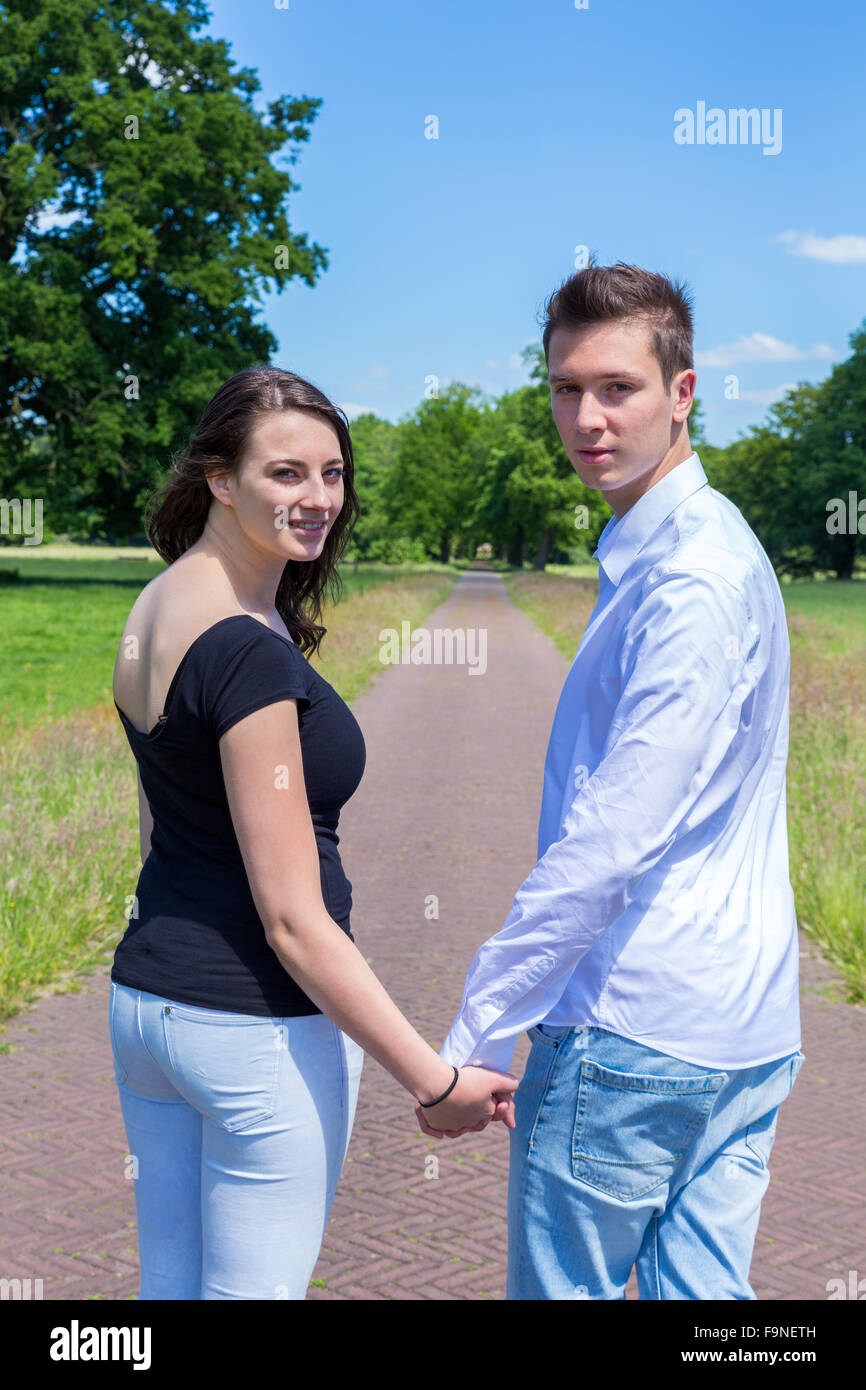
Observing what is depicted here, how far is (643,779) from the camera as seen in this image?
6.24 ft

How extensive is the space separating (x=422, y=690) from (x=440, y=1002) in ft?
46.5

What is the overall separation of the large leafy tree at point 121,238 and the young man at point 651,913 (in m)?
33.9

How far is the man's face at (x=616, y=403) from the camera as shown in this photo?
2152 mm

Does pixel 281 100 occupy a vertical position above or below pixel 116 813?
above

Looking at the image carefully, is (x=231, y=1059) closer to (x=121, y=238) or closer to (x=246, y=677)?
(x=246, y=677)

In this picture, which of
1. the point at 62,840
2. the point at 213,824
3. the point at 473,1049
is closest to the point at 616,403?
the point at 213,824

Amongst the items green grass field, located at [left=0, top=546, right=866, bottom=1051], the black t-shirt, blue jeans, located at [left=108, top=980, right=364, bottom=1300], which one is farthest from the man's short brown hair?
green grass field, located at [left=0, top=546, right=866, bottom=1051]

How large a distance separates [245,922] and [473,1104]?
0.47 m

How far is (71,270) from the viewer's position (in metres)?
36.0

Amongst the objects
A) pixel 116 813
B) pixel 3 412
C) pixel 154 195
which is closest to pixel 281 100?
pixel 154 195

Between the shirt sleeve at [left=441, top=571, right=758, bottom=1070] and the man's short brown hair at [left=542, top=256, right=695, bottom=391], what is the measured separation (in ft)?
1.45

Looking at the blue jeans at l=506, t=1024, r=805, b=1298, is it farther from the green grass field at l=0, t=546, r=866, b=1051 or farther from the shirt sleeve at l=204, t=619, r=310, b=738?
the green grass field at l=0, t=546, r=866, b=1051
